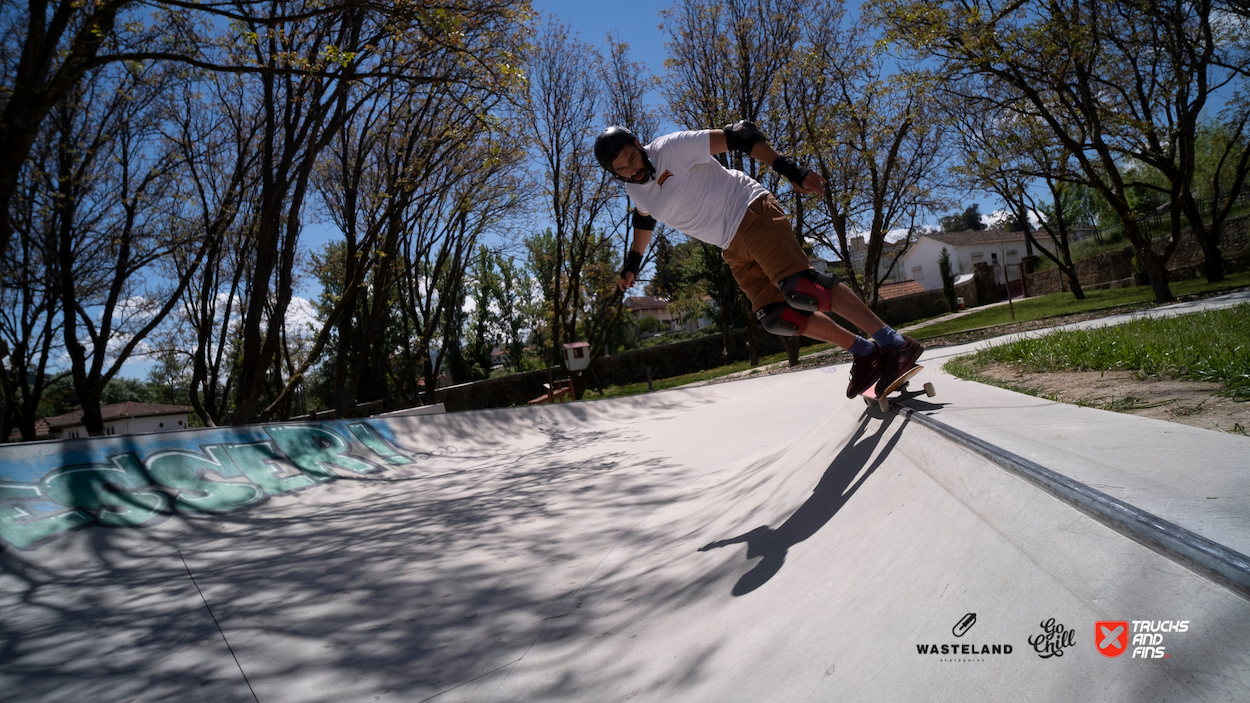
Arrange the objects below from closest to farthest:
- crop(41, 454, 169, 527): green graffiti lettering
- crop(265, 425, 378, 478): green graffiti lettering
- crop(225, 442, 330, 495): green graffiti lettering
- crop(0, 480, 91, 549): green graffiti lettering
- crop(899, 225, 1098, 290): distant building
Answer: crop(0, 480, 91, 549): green graffiti lettering → crop(41, 454, 169, 527): green graffiti lettering → crop(225, 442, 330, 495): green graffiti lettering → crop(265, 425, 378, 478): green graffiti lettering → crop(899, 225, 1098, 290): distant building

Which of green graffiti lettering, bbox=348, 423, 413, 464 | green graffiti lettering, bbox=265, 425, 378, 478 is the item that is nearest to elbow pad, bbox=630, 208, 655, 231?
green graffiti lettering, bbox=265, 425, 378, 478

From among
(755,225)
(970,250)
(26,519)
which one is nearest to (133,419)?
(26,519)

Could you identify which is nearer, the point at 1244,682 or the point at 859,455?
the point at 1244,682

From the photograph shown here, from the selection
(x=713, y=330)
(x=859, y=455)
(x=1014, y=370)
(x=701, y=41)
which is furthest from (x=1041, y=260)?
(x=859, y=455)

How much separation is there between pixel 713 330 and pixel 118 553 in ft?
141

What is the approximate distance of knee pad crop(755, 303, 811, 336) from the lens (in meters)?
3.33

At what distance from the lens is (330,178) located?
19938 millimetres

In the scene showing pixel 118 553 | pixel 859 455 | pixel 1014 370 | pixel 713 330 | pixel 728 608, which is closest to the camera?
pixel 728 608

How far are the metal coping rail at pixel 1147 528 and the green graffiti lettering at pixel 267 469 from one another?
5.98m

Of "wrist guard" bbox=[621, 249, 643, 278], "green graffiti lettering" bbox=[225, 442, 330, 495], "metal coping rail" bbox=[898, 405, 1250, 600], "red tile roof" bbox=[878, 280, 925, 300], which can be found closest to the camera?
"metal coping rail" bbox=[898, 405, 1250, 600]

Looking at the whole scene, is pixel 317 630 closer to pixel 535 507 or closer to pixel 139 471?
pixel 535 507

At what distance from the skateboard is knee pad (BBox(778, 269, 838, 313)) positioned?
1.65 ft

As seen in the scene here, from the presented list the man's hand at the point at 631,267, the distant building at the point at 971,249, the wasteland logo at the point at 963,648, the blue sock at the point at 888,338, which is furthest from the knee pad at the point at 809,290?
the distant building at the point at 971,249

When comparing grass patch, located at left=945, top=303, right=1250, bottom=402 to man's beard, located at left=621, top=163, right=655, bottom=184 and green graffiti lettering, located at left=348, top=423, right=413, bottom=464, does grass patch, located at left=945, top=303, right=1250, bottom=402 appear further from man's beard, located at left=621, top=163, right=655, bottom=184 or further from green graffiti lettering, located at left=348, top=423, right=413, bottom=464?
green graffiti lettering, located at left=348, top=423, right=413, bottom=464
